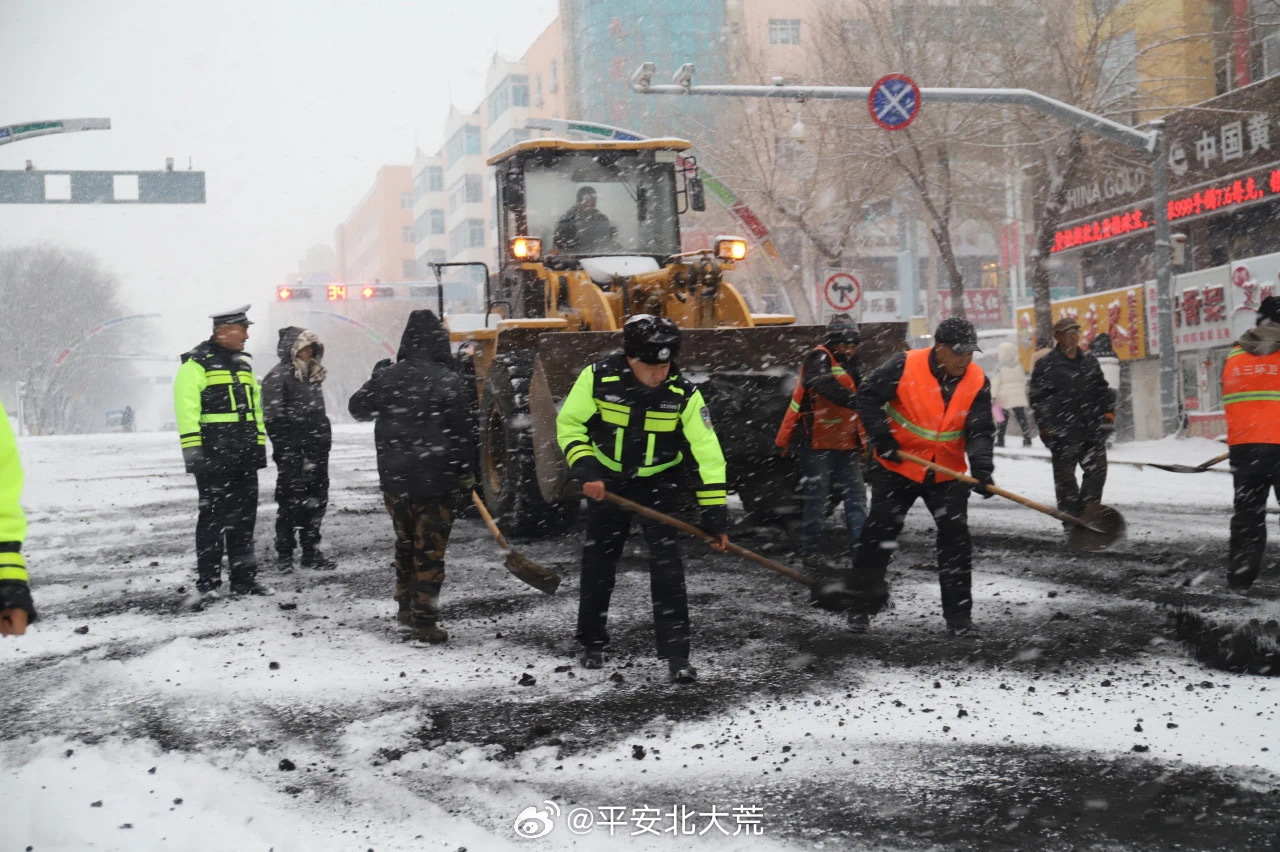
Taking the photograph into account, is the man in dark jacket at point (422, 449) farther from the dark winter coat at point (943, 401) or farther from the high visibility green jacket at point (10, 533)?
the high visibility green jacket at point (10, 533)

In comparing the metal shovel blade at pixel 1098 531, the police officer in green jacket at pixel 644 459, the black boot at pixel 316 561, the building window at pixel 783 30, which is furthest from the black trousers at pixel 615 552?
the building window at pixel 783 30

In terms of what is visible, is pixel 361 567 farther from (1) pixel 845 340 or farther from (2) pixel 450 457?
(1) pixel 845 340

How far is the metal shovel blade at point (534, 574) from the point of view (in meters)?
6.87

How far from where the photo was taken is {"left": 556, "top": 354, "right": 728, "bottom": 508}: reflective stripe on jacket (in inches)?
220

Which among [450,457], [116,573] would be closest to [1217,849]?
[450,457]

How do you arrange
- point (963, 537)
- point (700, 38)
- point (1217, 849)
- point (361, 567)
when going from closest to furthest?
point (1217, 849), point (963, 537), point (361, 567), point (700, 38)

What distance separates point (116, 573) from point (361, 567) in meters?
1.79

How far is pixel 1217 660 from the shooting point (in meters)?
5.42

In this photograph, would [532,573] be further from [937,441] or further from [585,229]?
[585,229]

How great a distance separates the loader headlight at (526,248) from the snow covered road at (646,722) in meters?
2.79

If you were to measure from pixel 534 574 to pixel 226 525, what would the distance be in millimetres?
2244

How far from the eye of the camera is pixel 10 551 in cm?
300

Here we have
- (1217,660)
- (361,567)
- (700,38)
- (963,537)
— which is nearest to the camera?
(1217,660)

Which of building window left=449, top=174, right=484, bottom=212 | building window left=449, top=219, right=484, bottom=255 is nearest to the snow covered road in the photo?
building window left=449, top=219, right=484, bottom=255
